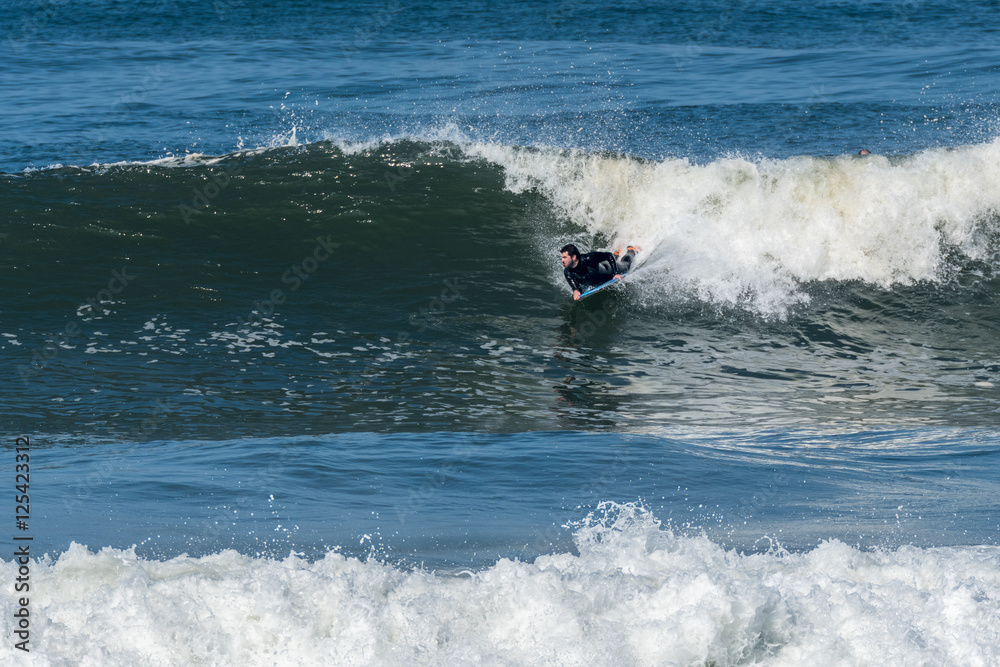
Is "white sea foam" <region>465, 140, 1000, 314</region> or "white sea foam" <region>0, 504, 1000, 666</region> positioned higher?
"white sea foam" <region>465, 140, 1000, 314</region>

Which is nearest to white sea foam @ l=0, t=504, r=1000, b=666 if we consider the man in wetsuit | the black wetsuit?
the man in wetsuit

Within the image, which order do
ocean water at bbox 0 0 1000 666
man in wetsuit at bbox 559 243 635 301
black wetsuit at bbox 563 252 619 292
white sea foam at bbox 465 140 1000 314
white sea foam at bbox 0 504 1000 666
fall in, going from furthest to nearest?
white sea foam at bbox 465 140 1000 314, black wetsuit at bbox 563 252 619 292, man in wetsuit at bbox 559 243 635 301, ocean water at bbox 0 0 1000 666, white sea foam at bbox 0 504 1000 666

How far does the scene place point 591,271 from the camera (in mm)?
12836

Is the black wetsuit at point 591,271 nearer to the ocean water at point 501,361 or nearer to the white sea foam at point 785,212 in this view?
the ocean water at point 501,361

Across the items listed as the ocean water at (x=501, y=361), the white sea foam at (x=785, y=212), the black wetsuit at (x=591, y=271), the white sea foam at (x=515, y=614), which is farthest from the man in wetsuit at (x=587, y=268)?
the white sea foam at (x=515, y=614)

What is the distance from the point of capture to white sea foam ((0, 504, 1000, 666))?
15.5 ft

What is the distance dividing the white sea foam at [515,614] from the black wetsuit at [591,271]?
7507 mm

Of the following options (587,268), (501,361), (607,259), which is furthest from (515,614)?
(607,259)

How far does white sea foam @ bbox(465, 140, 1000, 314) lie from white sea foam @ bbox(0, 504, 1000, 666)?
28.6ft

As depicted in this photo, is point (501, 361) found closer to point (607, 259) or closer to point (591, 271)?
point (591, 271)

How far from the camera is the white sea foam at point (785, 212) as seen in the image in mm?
14172

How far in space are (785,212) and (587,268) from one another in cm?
409

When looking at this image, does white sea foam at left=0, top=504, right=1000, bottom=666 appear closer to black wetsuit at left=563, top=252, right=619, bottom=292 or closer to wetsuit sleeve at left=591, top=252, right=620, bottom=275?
black wetsuit at left=563, top=252, right=619, bottom=292

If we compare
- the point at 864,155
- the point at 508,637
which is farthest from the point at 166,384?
the point at 864,155
